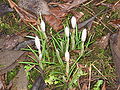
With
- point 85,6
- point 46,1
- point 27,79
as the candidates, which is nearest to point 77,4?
point 85,6

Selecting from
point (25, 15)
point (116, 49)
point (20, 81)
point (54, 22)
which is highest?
point (25, 15)

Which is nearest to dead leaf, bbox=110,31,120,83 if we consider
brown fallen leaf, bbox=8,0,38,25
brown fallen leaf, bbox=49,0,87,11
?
brown fallen leaf, bbox=49,0,87,11

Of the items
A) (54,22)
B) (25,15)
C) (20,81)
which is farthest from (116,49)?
(25,15)

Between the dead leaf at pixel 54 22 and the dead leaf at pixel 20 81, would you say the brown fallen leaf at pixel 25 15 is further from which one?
the dead leaf at pixel 20 81

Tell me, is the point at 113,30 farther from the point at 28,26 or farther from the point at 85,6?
the point at 28,26

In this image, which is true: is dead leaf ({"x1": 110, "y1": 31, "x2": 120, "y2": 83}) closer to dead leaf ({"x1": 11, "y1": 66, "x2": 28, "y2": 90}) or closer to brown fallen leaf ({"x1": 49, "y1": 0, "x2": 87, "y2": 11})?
brown fallen leaf ({"x1": 49, "y1": 0, "x2": 87, "y2": 11})

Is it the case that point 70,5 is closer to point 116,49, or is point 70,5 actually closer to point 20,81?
point 116,49

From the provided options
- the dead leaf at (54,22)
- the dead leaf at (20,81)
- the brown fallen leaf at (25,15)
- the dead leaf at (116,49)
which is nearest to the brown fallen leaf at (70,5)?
the dead leaf at (54,22)

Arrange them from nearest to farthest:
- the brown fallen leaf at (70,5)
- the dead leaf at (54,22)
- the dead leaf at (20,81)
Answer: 1. the dead leaf at (20,81)
2. the dead leaf at (54,22)
3. the brown fallen leaf at (70,5)

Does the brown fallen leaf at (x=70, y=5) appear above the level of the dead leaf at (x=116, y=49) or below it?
above
